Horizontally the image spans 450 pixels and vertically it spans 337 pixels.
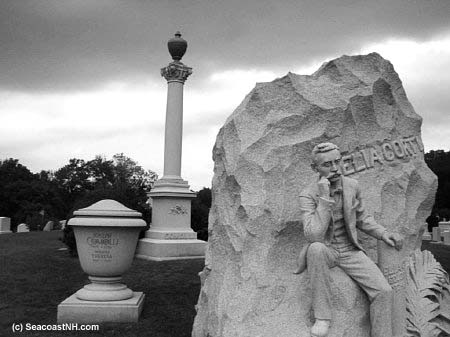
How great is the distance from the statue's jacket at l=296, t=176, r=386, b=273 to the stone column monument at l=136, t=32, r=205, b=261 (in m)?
9.02

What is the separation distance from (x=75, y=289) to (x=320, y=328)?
6646 millimetres

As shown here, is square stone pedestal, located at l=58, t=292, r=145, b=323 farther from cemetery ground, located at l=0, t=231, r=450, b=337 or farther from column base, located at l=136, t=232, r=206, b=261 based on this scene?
column base, located at l=136, t=232, r=206, b=261

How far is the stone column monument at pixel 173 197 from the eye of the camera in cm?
1338

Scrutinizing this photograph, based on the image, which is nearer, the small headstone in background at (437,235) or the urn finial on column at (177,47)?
the urn finial on column at (177,47)

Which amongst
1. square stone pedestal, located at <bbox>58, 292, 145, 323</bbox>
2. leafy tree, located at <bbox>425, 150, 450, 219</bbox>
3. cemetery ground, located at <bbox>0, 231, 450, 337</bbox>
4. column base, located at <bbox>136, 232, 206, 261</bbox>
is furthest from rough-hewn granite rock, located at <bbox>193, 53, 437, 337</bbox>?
leafy tree, located at <bbox>425, 150, 450, 219</bbox>

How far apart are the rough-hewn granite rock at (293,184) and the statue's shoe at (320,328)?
133mm

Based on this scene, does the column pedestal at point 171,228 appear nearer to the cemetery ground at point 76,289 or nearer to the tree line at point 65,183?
the cemetery ground at point 76,289

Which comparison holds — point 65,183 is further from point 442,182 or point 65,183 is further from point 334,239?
point 334,239

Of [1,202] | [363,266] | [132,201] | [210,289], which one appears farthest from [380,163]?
[1,202]

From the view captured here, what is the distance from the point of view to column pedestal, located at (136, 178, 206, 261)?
13242mm

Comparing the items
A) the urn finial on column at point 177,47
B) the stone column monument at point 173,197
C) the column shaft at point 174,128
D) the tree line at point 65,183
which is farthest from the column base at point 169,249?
the tree line at point 65,183

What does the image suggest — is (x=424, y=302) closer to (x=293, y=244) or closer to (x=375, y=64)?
(x=293, y=244)

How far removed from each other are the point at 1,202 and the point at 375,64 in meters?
48.0

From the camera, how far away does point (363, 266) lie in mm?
4410
